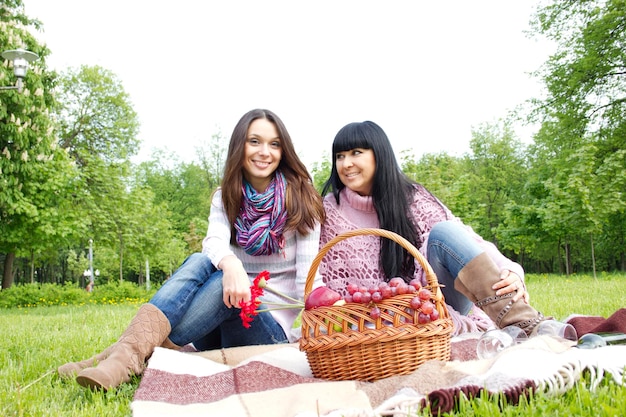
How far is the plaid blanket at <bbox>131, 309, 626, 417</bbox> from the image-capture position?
1652 mm

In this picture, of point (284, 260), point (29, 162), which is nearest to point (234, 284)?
point (284, 260)

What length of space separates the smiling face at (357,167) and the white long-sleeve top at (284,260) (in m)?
0.36

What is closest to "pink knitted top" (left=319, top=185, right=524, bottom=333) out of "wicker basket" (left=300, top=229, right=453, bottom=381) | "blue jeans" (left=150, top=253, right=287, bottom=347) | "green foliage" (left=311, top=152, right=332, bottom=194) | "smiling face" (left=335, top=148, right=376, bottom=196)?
"smiling face" (left=335, top=148, right=376, bottom=196)

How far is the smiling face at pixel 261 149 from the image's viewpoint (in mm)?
2967

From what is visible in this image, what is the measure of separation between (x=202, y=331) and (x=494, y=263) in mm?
1493

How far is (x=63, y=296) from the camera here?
47.5 feet

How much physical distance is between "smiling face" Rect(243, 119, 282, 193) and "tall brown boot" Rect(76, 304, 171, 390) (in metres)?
0.94

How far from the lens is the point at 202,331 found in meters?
2.70

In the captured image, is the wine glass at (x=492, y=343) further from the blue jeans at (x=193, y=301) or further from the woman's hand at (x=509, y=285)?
the blue jeans at (x=193, y=301)

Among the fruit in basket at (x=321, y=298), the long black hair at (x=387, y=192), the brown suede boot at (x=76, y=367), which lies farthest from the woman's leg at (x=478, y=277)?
the brown suede boot at (x=76, y=367)

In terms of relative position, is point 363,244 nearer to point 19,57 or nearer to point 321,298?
point 321,298

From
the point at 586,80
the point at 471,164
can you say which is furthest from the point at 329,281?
the point at 471,164

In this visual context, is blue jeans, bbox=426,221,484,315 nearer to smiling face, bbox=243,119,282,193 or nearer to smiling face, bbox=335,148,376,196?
smiling face, bbox=335,148,376,196

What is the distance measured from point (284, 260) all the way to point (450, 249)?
93 cm
